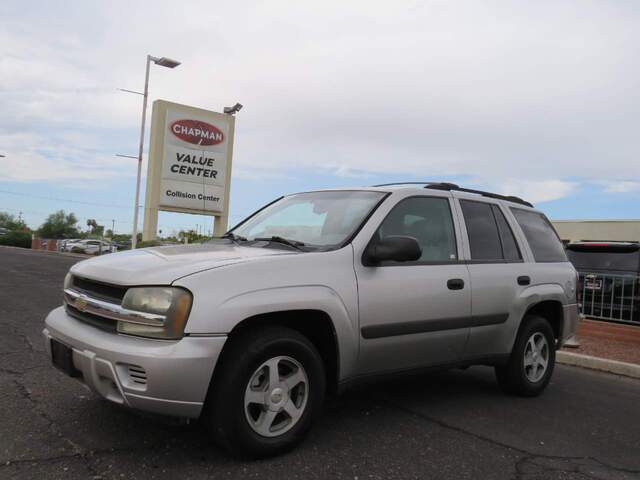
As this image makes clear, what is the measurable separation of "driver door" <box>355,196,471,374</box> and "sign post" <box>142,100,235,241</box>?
65.7 feet

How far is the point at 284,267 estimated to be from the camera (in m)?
3.35

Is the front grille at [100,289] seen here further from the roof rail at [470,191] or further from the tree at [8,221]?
the tree at [8,221]

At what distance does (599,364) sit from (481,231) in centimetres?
318

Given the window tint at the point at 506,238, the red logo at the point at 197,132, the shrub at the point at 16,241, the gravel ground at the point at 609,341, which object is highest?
the red logo at the point at 197,132

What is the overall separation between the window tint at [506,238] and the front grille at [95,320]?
3.29 m

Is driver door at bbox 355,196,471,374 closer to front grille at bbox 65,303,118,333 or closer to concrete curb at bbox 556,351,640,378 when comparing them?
front grille at bbox 65,303,118,333

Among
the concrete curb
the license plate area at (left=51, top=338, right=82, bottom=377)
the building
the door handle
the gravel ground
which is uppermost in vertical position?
the building

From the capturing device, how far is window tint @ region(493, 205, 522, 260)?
4.92 meters

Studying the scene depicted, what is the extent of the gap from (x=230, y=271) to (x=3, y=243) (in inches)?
2635

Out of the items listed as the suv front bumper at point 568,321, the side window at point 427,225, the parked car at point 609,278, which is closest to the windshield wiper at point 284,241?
the side window at point 427,225

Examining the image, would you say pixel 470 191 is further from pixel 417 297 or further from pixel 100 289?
pixel 100 289

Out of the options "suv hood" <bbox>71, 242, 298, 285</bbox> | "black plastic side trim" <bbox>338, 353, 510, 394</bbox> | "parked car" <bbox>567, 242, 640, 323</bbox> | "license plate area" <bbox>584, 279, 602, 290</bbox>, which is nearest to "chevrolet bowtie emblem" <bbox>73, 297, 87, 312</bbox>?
"suv hood" <bbox>71, 242, 298, 285</bbox>

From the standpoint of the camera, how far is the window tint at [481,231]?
4.62 meters

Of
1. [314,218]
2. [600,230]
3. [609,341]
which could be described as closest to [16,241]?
[600,230]
